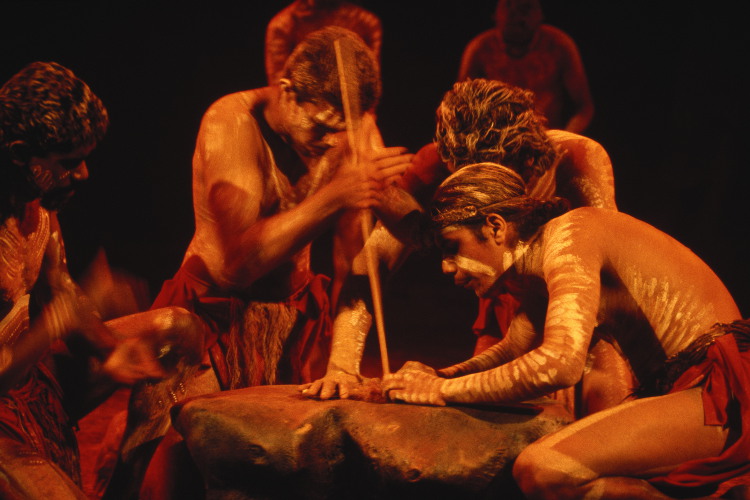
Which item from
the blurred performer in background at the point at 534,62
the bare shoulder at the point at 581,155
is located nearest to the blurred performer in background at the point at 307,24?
the bare shoulder at the point at 581,155

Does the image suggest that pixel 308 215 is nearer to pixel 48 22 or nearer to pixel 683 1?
pixel 48 22

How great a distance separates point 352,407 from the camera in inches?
97.0

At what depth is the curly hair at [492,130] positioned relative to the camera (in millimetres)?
3137

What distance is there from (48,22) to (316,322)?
2975mm

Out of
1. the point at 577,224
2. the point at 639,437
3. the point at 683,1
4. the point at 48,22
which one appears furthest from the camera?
the point at 683,1

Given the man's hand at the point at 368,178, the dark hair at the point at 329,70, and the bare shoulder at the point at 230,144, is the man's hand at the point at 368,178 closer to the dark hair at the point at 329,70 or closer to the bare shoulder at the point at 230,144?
the dark hair at the point at 329,70

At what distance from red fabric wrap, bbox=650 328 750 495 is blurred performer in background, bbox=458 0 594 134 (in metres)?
2.82

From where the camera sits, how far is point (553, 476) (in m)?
2.15

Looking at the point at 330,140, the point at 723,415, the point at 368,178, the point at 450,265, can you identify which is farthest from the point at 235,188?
the point at 723,415

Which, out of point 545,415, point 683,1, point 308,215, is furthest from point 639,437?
point 683,1

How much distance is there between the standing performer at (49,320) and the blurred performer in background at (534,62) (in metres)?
2.82

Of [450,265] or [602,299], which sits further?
[450,265]

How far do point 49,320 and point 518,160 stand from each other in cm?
187

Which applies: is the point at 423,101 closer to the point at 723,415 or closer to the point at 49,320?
the point at 49,320
